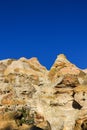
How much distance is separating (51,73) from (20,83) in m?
12.1

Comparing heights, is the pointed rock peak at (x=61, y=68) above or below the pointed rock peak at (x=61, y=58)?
below

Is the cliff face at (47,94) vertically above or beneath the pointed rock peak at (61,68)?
beneath

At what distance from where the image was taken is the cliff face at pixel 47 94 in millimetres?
72188

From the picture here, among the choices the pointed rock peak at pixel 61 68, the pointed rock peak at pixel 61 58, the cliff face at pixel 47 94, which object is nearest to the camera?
the cliff face at pixel 47 94

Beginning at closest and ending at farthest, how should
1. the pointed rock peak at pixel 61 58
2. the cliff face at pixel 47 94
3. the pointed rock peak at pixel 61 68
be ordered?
the cliff face at pixel 47 94 < the pointed rock peak at pixel 61 68 < the pointed rock peak at pixel 61 58

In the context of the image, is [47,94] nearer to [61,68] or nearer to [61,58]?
[61,68]

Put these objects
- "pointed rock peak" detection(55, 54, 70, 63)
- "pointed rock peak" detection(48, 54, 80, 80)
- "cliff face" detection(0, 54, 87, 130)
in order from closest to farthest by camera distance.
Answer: "cliff face" detection(0, 54, 87, 130), "pointed rock peak" detection(48, 54, 80, 80), "pointed rock peak" detection(55, 54, 70, 63)

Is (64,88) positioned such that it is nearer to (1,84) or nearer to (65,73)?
(65,73)

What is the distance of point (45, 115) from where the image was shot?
2970 inches

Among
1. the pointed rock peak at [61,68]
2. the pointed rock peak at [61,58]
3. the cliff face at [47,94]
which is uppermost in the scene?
the pointed rock peak at [61,58]

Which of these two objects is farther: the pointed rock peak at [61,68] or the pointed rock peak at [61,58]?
the pointed rock peak at [61,58]

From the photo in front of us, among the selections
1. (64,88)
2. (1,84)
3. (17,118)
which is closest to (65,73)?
(64,88)

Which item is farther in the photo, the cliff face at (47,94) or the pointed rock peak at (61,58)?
the pointed rock peak at (61,58)

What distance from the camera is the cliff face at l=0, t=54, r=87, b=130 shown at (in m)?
72.2
